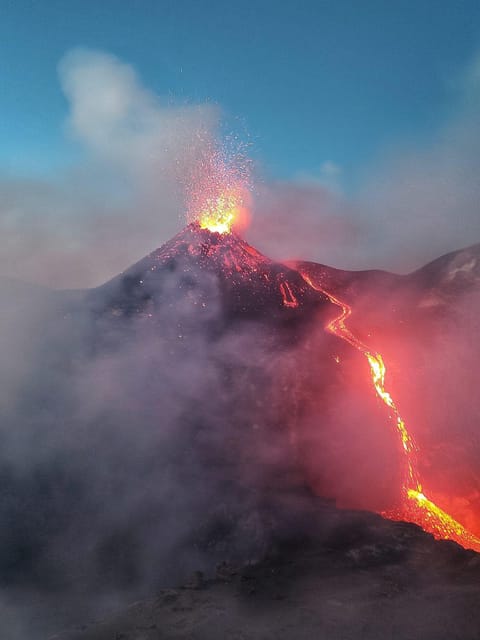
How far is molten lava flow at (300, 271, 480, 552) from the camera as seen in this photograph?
37.4 feet

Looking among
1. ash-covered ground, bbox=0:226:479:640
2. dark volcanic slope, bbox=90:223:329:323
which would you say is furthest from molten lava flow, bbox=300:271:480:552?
dark volcanic slope, bbox=90:223:329:323

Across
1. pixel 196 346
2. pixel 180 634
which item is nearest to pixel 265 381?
pixel 196 346

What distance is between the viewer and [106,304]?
17.2 m

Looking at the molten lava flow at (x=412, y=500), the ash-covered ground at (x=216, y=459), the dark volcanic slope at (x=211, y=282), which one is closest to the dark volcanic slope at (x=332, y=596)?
the ash-covered ground at (x=216, y=459)

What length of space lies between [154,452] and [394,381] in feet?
27.2

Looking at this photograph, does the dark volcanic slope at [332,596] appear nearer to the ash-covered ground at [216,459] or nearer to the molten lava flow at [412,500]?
the ash-covered ground at [216,459]

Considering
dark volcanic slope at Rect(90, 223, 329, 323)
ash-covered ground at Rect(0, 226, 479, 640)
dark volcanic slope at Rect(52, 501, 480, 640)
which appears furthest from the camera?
dark volcanic slope at Rect(90, 223, 329, 323)

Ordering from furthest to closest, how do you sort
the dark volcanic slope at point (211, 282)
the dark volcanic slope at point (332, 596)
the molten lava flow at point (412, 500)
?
the dark volcanic slope at point (211, 282)
the molten lava flow at point (412, 500)
the dark volcanic slope at point (332, 596)

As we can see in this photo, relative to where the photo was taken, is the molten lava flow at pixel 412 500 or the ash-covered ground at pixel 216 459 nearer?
the ash-covered ground at pixel 216 459

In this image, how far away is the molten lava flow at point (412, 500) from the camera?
37.4 feet

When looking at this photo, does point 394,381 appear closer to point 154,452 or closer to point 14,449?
point 154,452

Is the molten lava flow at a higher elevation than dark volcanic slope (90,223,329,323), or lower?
lower

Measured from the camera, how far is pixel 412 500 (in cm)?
1239

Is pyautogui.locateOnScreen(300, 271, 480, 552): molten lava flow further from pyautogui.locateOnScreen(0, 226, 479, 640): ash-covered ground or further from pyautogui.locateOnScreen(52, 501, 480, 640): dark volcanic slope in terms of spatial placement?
pyautogui.locateOnScreen(52, 501, 480, 640): dark volcanic slope
